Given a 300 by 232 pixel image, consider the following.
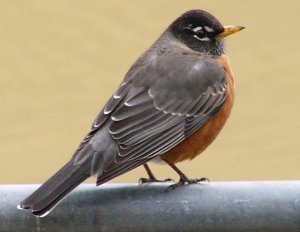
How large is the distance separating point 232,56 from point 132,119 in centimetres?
526

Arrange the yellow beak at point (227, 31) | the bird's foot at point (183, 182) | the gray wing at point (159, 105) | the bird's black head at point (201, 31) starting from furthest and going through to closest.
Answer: the bird's black head at point (201, 31)
the yellow beak at point (227, 31)
the gray wing at point (159, 105)
the bird's foot at point (183, 182)

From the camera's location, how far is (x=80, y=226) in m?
3.13

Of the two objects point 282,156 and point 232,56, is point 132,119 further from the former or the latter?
point 232,56

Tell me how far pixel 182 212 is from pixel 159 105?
1.37m

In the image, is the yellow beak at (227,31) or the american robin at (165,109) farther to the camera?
the yellow beak at (227,31)

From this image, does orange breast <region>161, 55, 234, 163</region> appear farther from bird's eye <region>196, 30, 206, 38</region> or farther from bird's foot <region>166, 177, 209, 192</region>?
bird's eye <region>196, 30, 206, 38</region>

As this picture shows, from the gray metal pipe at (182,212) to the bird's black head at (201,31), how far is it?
1972mm

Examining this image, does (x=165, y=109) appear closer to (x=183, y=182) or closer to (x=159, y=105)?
(x=159, y=105)

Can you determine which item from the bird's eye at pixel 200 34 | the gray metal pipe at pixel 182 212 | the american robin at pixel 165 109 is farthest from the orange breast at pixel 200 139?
the gray metal pipe at pixel 182 212

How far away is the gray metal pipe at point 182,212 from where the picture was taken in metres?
3.09

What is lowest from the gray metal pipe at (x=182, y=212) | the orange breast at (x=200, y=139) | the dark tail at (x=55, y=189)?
the gray metal pipe at (x=182, y=212)

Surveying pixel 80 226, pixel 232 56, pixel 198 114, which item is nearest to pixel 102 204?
pixel 80 226

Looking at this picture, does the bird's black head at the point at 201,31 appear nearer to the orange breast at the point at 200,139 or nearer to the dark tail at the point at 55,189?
the orange breast at the point at 200,139

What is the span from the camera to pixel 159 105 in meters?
4.49
